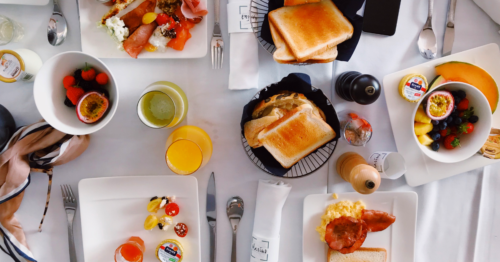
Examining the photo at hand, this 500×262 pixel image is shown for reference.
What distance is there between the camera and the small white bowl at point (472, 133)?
3.08 feet

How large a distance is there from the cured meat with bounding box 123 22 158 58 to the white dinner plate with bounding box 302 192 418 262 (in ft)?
2.48

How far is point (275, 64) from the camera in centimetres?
101

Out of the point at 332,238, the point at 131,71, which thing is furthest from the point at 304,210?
the point at 131,71

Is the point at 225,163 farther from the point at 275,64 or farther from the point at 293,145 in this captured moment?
the point at 275,64

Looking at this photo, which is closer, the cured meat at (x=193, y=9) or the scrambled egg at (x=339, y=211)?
the cured meat at (x=193, y=9)

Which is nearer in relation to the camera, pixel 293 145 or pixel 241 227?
pixel 293 145

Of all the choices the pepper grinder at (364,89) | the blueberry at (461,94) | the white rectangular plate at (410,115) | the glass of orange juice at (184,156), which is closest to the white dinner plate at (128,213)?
the glass of orange juice at (184,156)

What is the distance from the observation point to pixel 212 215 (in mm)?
1030

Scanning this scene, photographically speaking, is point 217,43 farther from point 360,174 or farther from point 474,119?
point 474,119

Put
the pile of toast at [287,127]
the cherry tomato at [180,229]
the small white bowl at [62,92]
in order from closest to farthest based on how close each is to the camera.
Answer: the small white bowl at [62,92]
the pile of toast at [287,127]
the cherry tomato at [180,229]

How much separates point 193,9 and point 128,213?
2.36 ft

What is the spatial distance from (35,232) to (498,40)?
70.3 inches

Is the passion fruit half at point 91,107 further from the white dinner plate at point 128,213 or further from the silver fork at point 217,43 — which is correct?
the silver fork at point 217,43

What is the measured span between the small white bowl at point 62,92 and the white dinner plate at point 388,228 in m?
0.73
